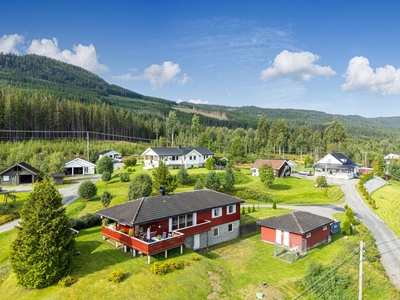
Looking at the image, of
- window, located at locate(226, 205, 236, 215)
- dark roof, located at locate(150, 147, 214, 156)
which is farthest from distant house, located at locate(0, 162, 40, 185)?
window, located at locate(226, 205, 236, 215)

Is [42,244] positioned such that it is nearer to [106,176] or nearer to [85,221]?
[85,221]

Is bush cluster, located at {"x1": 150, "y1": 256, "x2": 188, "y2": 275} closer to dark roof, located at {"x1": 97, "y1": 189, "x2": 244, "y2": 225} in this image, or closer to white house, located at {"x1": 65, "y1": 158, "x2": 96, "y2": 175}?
dark roof, located at {"x1": 97, "y1": 189, "x2": 244, "y2": 225}

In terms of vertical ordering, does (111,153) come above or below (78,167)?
above

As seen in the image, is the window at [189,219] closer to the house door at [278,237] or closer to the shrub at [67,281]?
the house door at [278,237]

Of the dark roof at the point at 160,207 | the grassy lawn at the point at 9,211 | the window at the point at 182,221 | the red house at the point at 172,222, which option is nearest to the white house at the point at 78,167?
the grassy lawn at the point at 9,211

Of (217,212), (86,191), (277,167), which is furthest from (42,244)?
(277,167)

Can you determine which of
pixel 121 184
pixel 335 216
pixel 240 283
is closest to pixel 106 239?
pixel 240 283
